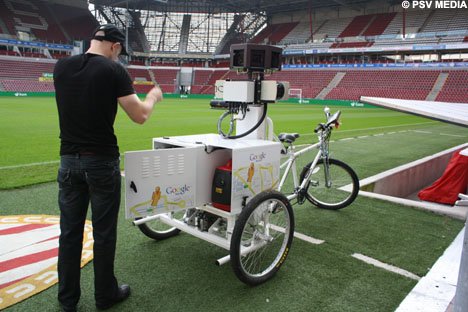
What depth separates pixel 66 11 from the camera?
183 ft

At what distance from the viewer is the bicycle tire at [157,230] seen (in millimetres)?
3625

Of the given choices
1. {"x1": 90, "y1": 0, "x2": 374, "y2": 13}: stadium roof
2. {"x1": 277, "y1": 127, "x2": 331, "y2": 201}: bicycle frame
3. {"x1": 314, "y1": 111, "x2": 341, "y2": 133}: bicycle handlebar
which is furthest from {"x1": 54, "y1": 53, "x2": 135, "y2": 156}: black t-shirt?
{"x1": 90, "y1": 0, "x2": 374, "y2": 13}: stadium roof

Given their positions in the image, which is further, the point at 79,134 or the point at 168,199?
the point at 168,199

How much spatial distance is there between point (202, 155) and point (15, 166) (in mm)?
5189

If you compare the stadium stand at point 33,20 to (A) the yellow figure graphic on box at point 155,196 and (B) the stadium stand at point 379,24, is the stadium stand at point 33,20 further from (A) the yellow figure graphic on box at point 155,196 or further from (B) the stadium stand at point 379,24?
(A) the yellow figure graphic on box at point 155,196

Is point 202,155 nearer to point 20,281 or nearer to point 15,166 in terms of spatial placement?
point 20,281

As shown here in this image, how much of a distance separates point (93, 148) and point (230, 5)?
54.9m

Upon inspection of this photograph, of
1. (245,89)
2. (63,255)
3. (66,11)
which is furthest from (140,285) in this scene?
(66,11)

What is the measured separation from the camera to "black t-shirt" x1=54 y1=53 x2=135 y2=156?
232 cm

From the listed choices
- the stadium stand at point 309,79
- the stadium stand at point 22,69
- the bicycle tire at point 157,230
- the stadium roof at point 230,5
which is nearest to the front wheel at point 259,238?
the bicycle tire at point 157,230

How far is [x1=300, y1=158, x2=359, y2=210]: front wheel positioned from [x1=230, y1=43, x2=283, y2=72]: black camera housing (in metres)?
1.54

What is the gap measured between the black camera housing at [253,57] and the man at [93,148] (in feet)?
3.70

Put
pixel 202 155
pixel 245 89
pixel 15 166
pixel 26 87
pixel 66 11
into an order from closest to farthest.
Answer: pixel 202 155, pixel 245 89, pixel 15 166, pixel 26 87, pixel 66 11

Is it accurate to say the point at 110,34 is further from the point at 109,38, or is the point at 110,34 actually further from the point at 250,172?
the point at 250,172
